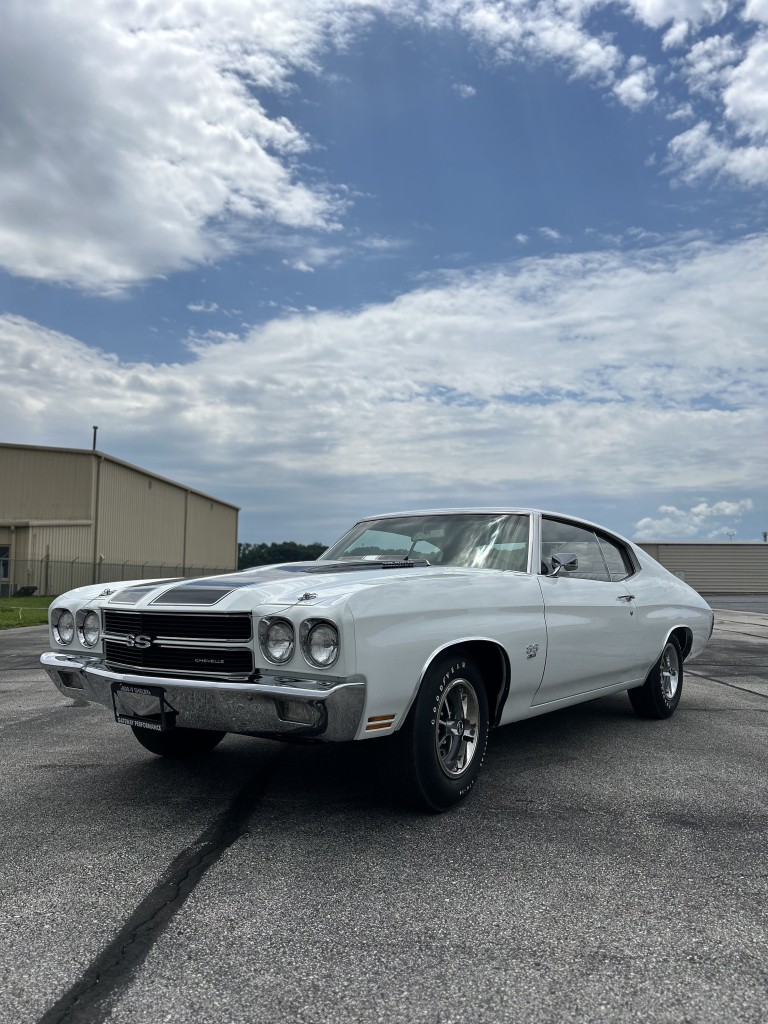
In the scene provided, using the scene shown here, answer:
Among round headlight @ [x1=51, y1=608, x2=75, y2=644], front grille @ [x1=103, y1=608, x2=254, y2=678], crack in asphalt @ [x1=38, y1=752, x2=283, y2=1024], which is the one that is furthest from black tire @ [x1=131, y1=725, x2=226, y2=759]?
crack in asphalt @ [x1=38, y1=752, x2=283, y2=1024]

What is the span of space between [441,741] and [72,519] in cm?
3945

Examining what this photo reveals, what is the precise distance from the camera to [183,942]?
8.79ft

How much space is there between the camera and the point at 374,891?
3092 millimetres

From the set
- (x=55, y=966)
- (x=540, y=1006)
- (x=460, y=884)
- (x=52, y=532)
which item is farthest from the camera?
(x=52, y=532)

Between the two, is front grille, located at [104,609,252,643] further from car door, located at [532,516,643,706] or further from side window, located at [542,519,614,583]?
side window, located at [542,519,614,583]

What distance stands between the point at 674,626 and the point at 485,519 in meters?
2.27

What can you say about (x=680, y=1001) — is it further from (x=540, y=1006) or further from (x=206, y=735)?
(x=206, y=735)

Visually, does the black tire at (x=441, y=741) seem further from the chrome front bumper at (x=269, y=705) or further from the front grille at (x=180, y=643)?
the front grille at (x=180, y=643)

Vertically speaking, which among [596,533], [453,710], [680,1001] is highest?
[596,533]

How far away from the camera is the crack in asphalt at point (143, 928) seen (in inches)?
90.4

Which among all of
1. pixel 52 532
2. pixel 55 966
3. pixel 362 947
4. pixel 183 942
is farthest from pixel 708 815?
pixel 52 532

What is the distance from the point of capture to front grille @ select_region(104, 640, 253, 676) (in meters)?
3.80

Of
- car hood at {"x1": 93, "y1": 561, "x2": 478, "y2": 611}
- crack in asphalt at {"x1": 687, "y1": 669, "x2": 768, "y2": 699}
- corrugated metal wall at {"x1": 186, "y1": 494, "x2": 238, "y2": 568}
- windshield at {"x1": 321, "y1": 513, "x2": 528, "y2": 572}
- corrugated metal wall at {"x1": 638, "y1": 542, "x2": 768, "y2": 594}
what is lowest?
crack in asphalt at {"x1": 687, "y1": 669, "x2": 768, "y2": 699}

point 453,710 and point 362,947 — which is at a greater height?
point 453,710
